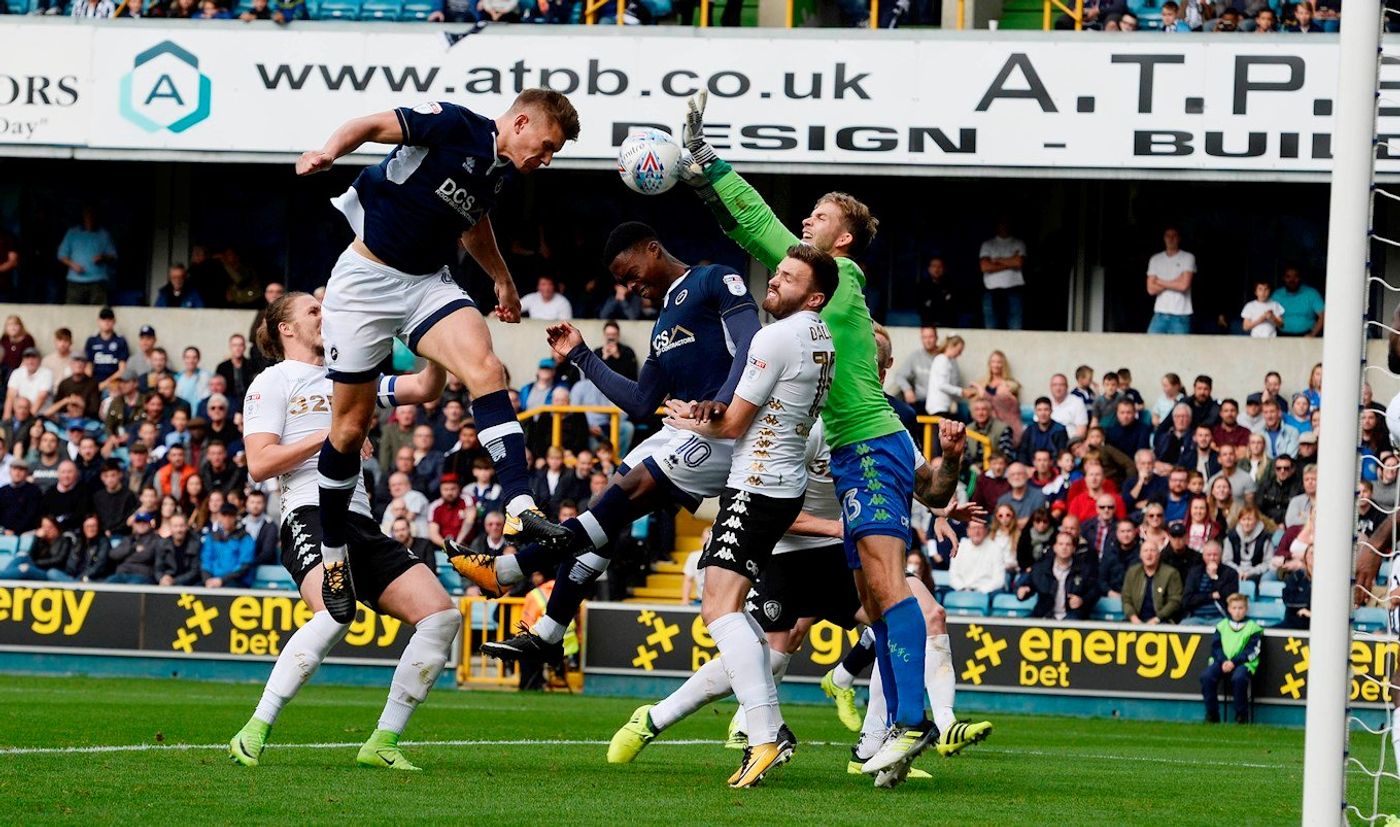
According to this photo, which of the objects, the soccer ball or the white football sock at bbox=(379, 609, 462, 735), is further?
Result: the soccer ball

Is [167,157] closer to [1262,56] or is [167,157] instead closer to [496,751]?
[1262,56]

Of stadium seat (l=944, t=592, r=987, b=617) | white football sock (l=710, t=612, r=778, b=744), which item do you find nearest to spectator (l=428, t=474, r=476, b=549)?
stadium seat (l=944, t=592, r=987, b=617)

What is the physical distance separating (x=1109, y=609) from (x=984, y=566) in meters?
1.22

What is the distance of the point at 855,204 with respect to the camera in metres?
8.53

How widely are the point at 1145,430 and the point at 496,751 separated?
12105 millimetres

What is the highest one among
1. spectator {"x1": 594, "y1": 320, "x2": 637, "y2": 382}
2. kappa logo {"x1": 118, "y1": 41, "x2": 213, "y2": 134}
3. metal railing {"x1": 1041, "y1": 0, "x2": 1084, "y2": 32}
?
→ metal railing {"x1": 1041, "y1": 0, "x2": 1084, "y2": 32}

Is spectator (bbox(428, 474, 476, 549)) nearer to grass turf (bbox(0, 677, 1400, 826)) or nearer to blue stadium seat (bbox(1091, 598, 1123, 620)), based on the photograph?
grass turf (bbox(0, 677, 1400, 826))

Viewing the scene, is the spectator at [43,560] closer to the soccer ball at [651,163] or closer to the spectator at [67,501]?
the spectator at [67,501]

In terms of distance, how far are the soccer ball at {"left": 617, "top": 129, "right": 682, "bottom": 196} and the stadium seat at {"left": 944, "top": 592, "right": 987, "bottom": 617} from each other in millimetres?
10500

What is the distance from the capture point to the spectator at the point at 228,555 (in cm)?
2011

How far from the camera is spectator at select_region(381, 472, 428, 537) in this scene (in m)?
19.7

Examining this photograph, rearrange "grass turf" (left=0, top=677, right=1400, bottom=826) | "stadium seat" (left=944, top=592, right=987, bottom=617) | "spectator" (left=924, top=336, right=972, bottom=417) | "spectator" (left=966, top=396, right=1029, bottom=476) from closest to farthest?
"grass turf" (left=0, top=677, right=1400, bottom=826), "stadium seat" (left=944, top=592, right=987, bottom=617), "spectator" (left=966, top=396, right=1029, bottom=476), "spectator" (left=924, top=336, right=972, bottom=417)

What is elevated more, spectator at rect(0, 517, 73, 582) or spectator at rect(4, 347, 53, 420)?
spectator at rect(4, 347, 53, 420)

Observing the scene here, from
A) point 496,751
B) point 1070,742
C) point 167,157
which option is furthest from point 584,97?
point 496,751
